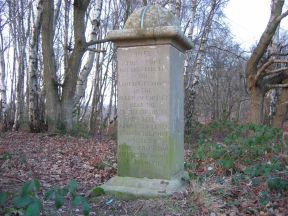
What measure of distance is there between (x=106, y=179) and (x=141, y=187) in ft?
4.08

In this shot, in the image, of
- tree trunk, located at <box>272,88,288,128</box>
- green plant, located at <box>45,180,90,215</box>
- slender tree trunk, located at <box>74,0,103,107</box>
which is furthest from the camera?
tree trunk, located at <box>272,88,288,128</box>

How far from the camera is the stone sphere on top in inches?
207

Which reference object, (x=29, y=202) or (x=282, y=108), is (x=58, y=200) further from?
(x=282, y=108)

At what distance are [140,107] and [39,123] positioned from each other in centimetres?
838

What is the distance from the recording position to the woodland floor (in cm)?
467

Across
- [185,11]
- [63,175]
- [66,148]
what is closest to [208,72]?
[185,11]

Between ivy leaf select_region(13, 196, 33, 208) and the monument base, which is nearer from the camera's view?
ivy leaf select_region(13, 196, 33, 208)

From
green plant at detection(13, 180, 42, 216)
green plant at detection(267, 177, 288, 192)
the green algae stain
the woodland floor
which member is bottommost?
the woodland floor

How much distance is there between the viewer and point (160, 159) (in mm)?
5355

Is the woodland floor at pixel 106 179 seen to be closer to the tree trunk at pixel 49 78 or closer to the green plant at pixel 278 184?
the green plant at pixel 278 184

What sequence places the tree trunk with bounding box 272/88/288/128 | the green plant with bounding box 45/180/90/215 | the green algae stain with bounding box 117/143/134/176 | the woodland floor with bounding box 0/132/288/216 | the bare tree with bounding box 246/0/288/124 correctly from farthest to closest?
the tree trunk with bounding box 272/88/288/128
the bare tree with bounding box 246/0/288/124
the green algae stain with bounding box 117/143/134/176
the woodland floor with bounding box 0/132/288/216
the green plant with bounding box 45/180/90/215

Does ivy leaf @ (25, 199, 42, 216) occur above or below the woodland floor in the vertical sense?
above

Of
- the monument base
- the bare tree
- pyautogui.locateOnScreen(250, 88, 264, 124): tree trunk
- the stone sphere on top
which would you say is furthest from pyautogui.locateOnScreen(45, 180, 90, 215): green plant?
pyautogui.locateOnScreen(250, 88, 264, 124): tree trunk

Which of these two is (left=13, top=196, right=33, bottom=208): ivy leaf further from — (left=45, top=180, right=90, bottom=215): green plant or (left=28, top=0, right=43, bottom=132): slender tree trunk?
(left=28, top=0, right=43, bottom=132): slender tree trunk
